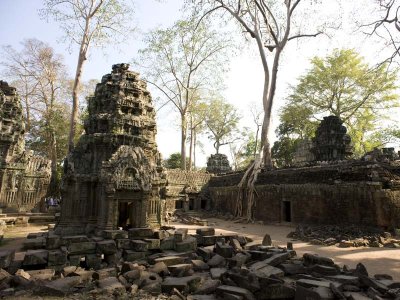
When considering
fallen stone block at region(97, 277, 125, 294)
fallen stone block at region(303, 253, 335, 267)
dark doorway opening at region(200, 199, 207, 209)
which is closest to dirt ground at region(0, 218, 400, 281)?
fallen stone block at region(303, 253, 335, 267)

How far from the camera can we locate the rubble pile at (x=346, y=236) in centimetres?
1083

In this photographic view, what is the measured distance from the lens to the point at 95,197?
12.1 m

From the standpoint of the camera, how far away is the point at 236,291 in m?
4.73

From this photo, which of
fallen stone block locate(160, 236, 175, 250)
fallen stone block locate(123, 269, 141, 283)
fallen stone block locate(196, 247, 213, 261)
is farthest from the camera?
fallen stone block locate(160, 236, 175, 250)

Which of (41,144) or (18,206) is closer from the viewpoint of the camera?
(18,206)

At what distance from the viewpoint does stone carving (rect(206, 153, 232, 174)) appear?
34.1 m

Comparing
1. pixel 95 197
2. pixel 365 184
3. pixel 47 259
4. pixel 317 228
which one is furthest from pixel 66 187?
pixel 365 184

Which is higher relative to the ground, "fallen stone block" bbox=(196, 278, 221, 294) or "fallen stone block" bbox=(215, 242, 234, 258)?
"fallen stone block" bbox=(215, 242, 234, 258)

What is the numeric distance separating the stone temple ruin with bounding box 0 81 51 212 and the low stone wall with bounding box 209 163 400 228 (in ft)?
51.5

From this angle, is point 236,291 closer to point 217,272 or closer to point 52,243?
point 217,272

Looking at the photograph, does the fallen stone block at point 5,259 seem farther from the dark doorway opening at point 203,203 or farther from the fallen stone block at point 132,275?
the dark doorway opening at point 203,203

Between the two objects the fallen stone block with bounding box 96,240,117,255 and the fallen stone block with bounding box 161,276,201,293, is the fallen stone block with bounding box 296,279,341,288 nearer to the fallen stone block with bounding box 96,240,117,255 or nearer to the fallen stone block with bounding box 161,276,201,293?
the fallen stone block with bounding box 161,276,201,293

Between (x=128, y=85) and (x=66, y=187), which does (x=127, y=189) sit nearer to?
(x=66, y=187)

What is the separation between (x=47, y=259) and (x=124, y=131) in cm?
684
